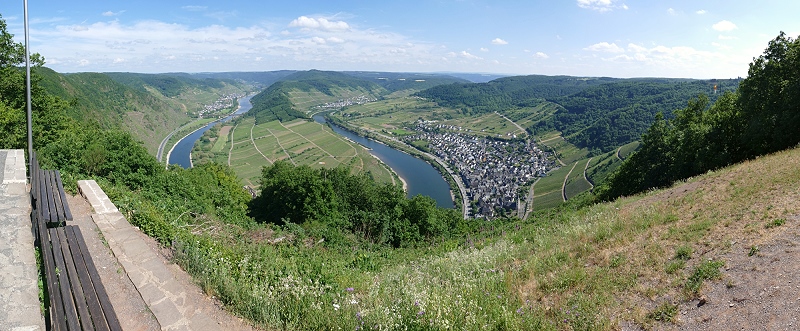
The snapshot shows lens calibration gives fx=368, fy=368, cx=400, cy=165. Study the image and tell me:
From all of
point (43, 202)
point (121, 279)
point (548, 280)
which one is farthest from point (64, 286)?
point (548, 280)

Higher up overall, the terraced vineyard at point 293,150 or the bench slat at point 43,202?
the bench slat at point 43,202

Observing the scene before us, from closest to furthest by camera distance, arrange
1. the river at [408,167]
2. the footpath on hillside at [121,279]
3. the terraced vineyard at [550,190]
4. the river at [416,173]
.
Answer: the footpath on hillside at [121,279] < the terraced vineyard at [550,190] < the river at [416,173] < the river at [408,167]

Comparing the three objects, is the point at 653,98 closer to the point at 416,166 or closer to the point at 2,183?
the point at 416,166

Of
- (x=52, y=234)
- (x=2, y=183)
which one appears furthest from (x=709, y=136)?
(x=2, y=183)

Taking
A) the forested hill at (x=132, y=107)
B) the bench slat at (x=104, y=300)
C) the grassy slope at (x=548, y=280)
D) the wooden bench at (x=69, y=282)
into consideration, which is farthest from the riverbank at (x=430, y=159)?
the forested hill at (x=132, y=107)

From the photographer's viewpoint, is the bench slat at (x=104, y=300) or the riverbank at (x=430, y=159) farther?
the riverbank at (x=430, y=159)

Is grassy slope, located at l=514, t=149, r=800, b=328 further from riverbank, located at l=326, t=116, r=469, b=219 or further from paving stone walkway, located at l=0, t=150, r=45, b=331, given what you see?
riverbank, located at l=326, t=116, r=469, b=219

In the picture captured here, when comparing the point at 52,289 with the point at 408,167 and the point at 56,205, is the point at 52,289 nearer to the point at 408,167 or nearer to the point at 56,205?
the point at 56,205

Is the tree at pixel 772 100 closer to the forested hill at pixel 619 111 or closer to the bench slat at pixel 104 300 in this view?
the bench slat at pixel 104 300
